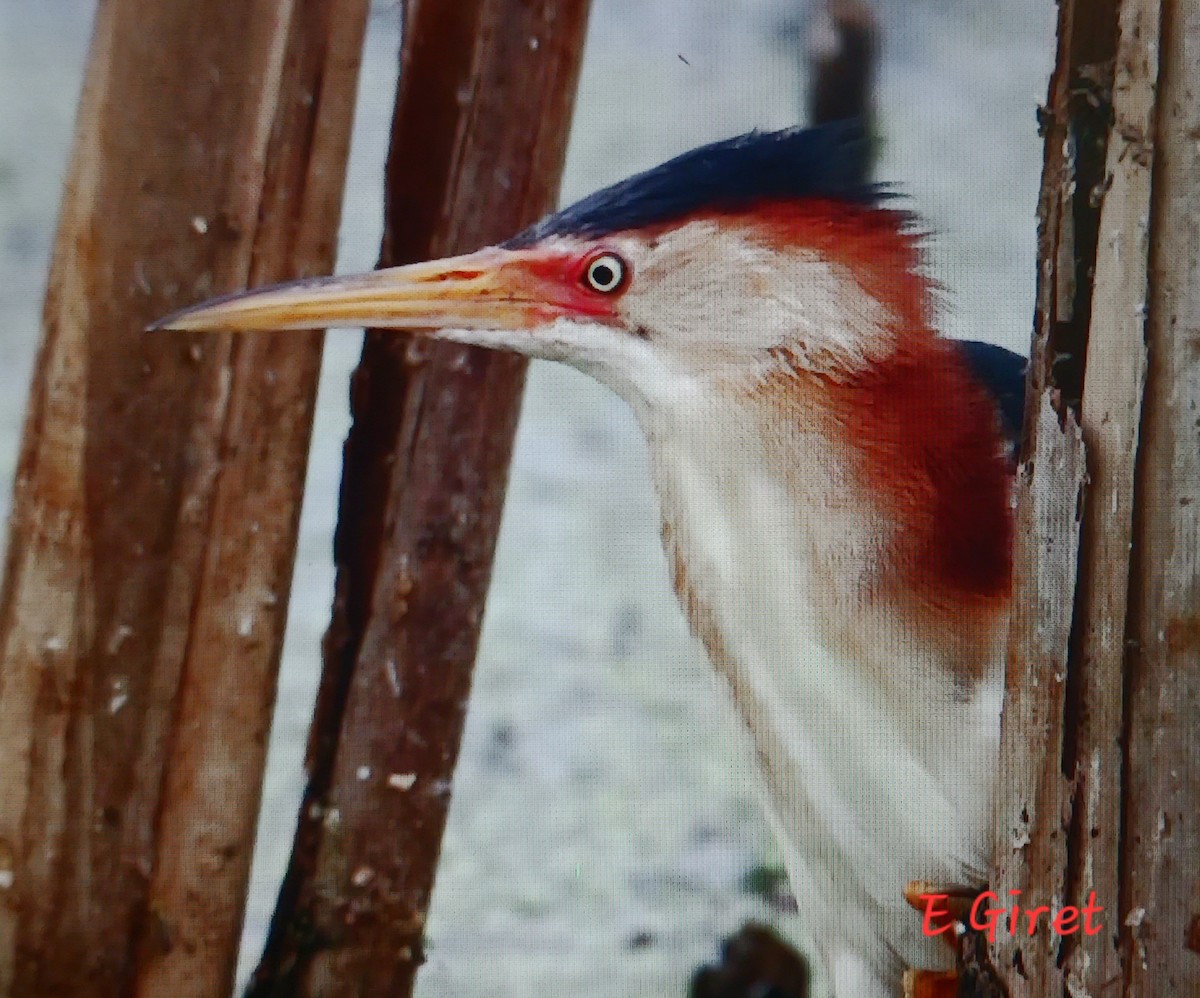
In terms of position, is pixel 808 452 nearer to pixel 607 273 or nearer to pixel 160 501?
pixel 607 273

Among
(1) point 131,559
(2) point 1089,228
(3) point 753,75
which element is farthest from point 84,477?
(2) point 1089,228

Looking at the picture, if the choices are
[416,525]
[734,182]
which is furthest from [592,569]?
[734,182]

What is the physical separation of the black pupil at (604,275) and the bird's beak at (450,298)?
0.02 meters

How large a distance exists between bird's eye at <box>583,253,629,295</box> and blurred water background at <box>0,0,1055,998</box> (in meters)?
0.09

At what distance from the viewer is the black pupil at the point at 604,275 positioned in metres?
0.69

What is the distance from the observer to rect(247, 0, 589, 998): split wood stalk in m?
0.81

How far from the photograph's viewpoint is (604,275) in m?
0.69

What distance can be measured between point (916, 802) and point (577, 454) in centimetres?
29

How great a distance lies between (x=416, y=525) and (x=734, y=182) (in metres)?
0.30

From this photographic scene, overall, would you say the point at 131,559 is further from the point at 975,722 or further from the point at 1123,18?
the point at 1123,18

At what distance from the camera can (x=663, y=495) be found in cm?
73
